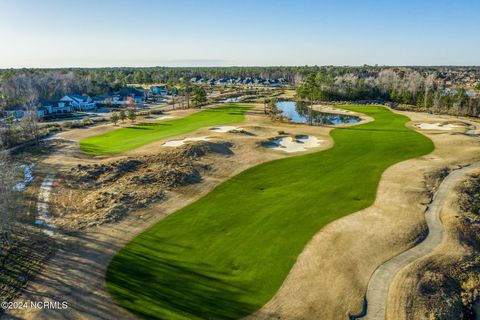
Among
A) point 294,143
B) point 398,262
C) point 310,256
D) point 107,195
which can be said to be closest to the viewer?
point 398,262

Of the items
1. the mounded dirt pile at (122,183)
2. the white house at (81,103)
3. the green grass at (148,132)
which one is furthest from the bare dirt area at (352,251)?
the white house at (81,103)

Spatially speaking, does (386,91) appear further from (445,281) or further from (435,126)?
(445,281)

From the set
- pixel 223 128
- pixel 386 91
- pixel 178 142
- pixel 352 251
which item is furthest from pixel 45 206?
pixel 386 91

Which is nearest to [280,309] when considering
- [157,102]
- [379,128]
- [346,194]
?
[346,194]

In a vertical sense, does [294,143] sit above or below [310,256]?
above

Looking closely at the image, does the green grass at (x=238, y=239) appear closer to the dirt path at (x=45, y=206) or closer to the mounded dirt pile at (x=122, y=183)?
the mounded dirt pile at (x=122, y=183)

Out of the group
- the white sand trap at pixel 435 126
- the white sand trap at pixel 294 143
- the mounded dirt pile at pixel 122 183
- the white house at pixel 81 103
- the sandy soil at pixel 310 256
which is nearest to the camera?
the sandy soil at pixel 310 256
